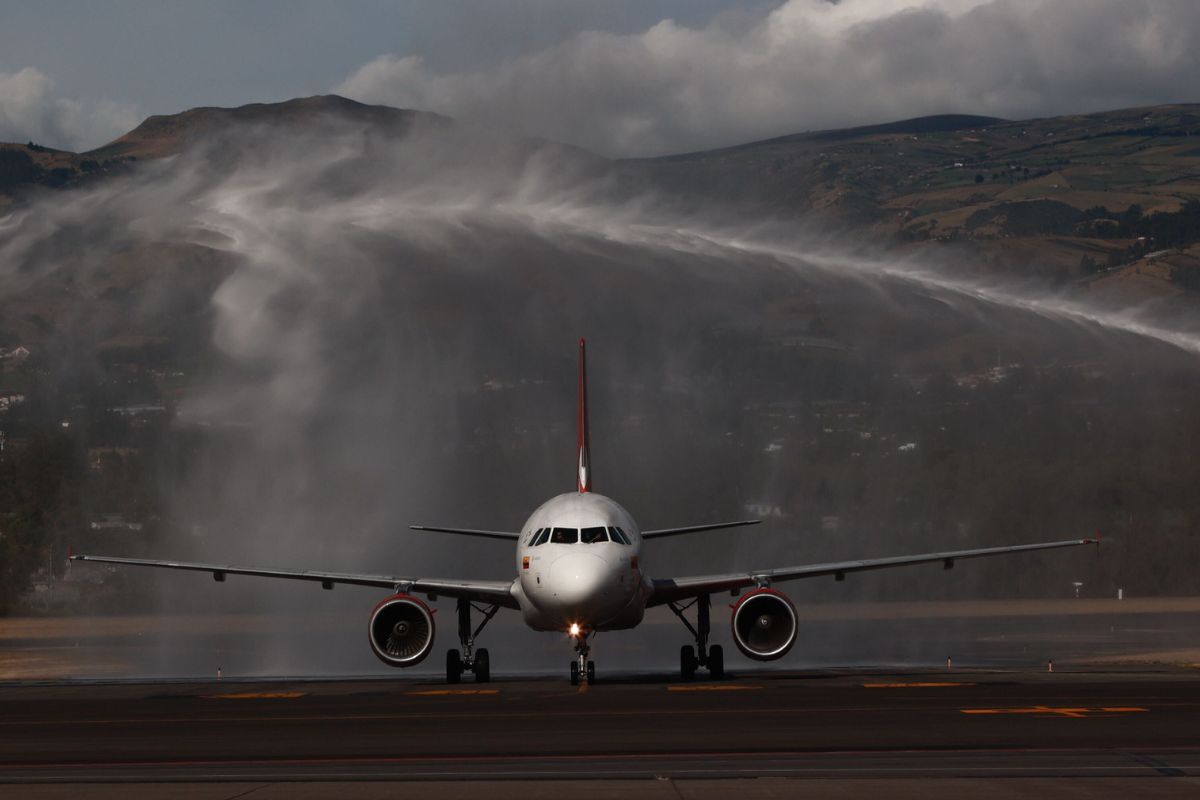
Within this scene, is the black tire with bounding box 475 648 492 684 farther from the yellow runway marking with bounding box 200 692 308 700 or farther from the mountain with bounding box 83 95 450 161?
the mountain with bounding box 83 95 450 161

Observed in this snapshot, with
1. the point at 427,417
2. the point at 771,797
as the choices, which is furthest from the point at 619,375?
the point at 771,797

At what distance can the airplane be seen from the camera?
33.8 m

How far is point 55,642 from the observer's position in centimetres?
5472

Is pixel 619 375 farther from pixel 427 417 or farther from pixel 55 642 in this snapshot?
pixel 55 642

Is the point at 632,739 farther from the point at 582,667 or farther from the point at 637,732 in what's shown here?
the point at 582,667

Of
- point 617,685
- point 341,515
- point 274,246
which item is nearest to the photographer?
point 617,685

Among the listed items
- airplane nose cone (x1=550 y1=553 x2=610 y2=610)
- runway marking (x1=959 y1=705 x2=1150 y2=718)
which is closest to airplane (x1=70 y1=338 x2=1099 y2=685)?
airplane nose cone (x1=550 y1=553 x2=610 y2=610)

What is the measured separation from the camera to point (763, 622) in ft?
117

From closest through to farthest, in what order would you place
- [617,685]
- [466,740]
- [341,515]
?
[466,740] → [617,685] → [341,515]

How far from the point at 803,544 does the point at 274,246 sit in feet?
86.1

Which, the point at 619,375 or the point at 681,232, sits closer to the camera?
the point at 619,375

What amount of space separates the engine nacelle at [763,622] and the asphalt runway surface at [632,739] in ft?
9.09

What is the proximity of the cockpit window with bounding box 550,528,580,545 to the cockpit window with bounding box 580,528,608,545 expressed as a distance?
5.0 inches

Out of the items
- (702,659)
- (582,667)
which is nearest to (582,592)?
(582,667)
